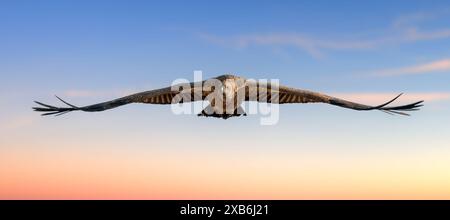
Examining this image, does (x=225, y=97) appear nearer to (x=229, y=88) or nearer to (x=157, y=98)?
(x=229, y=88)

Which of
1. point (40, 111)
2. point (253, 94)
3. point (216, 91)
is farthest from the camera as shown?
point (253, 94)

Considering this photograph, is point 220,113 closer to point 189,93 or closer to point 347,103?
point 189,93

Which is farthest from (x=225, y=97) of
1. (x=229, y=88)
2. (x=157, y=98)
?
(x=157, y=98)
